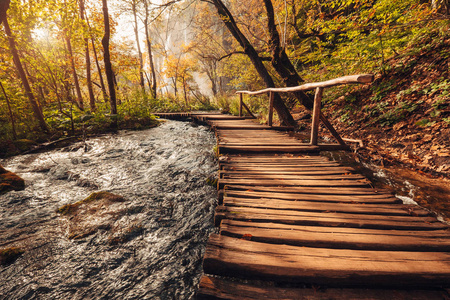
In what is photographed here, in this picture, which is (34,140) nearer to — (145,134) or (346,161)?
(145,134)

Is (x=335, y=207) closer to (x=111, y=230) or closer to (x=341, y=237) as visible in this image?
(x=341, y=237)

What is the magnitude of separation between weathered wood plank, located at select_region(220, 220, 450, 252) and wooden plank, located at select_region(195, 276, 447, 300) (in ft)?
1.10

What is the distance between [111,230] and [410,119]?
6650mm

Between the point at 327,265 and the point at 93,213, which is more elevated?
the point at 327,265

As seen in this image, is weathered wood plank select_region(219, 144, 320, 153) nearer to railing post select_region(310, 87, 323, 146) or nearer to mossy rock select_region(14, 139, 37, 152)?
railing post select_region(310, 87, 323, 146)

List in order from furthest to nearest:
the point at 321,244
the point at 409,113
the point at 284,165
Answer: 1. the point at 409,113
2. the point at 284,165
3. the point at 321,244

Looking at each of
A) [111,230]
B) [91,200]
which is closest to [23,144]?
[91,200]

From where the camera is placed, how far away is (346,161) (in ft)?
14.9

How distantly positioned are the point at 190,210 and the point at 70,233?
5.55 ft

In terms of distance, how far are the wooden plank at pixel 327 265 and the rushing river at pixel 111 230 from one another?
32.3 inches

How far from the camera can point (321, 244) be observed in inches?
62.7

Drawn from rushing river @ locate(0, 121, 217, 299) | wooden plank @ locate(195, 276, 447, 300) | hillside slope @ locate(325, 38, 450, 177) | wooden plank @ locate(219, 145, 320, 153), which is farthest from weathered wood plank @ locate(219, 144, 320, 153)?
wooden plank @ locate(195, 276, 447, 300)

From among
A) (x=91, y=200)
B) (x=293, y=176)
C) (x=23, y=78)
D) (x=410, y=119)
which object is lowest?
(x=91, y=200)

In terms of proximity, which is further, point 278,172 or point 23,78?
point 23,78
